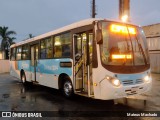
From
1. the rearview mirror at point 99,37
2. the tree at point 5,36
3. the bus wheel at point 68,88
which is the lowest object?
the bus wheel at point 68,88

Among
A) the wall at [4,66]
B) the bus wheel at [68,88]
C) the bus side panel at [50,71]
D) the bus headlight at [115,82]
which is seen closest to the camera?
the bus headlight at [115,82]

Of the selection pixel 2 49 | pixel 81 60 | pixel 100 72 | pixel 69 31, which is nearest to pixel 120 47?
pixel 100 72

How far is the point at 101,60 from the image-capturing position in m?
7.25

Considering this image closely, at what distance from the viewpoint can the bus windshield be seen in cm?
727

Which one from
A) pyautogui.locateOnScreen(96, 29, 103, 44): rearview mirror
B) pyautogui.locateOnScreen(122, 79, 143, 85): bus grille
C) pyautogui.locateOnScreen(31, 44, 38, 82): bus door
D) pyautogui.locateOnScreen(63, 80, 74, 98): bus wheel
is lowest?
pyautogui.locateOnScreen(63, 80, 74, 98): bus wheel

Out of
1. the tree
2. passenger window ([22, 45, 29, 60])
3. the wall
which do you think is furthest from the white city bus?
the tree

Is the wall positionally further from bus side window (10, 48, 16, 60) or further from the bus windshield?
the bus windshield

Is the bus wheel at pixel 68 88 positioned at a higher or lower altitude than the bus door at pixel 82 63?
lower

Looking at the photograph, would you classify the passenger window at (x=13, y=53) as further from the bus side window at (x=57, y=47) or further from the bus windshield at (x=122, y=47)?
the bus windshield at (x=122, y=47)

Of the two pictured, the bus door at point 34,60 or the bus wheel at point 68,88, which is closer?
the bus wheel at point 68,88

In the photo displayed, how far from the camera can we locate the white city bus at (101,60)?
283 inches

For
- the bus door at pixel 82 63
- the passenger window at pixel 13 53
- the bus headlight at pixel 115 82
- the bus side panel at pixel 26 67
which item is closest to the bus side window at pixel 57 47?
the bus door at pixel 82 63

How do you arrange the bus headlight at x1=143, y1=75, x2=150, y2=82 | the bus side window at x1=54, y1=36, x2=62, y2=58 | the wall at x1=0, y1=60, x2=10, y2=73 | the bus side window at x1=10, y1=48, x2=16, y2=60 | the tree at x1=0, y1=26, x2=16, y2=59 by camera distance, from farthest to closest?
the tree at x1=0, y1=26, x2=16, y2=59
the wall at x1=0, y1=60, x2=10, y2=73
the bus side window at x1=10, y1=48, x2=16, y2=60
the bus side window at x1=54, y1=36, x2=62, y2=58
the bus headlight at x1=143, y1=75, x2=150, y2=82

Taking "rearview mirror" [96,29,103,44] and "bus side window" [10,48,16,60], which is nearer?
"rearview mirror" [96,29,103,44]
